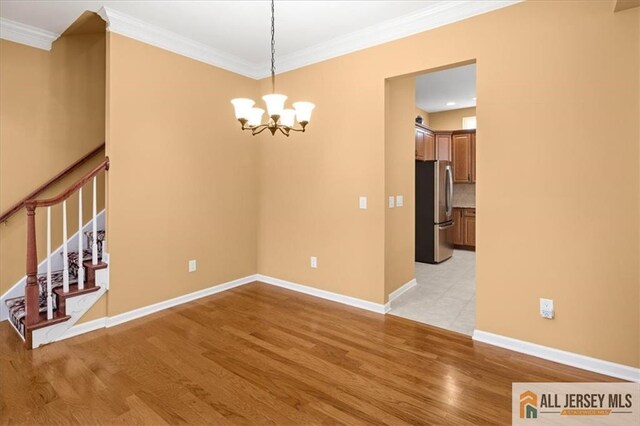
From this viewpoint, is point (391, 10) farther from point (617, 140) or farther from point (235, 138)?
point (235, 138)

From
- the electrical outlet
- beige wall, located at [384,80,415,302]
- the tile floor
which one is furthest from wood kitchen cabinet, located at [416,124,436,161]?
→ the electrical outlet

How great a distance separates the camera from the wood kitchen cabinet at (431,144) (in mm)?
5743

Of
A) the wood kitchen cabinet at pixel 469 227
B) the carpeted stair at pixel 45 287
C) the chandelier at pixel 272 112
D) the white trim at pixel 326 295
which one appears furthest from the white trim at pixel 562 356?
the wood kitchen cabinet at pixel 469 227

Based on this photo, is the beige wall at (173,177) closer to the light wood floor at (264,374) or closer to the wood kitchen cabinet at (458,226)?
the light wood floor at (264,374)

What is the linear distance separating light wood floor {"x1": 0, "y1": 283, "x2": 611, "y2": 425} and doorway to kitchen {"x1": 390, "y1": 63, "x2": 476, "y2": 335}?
623 millimetres

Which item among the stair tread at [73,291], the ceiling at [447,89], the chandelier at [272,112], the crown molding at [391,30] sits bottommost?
the stair tread at [73,291]

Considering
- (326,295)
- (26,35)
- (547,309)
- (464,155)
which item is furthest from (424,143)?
(26,35)

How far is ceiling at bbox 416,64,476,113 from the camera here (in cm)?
493

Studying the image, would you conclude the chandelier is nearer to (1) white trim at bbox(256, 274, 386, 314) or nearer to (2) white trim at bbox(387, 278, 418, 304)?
(1) white trim at bbox(256, 274, 386, 314)

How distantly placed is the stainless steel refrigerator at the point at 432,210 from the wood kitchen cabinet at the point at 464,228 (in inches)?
47.9

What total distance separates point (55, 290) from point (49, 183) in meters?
1.27

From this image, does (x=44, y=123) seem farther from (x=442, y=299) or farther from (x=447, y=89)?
(x=447, y=89)

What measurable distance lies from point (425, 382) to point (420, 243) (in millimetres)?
3771

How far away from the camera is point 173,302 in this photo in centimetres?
364
